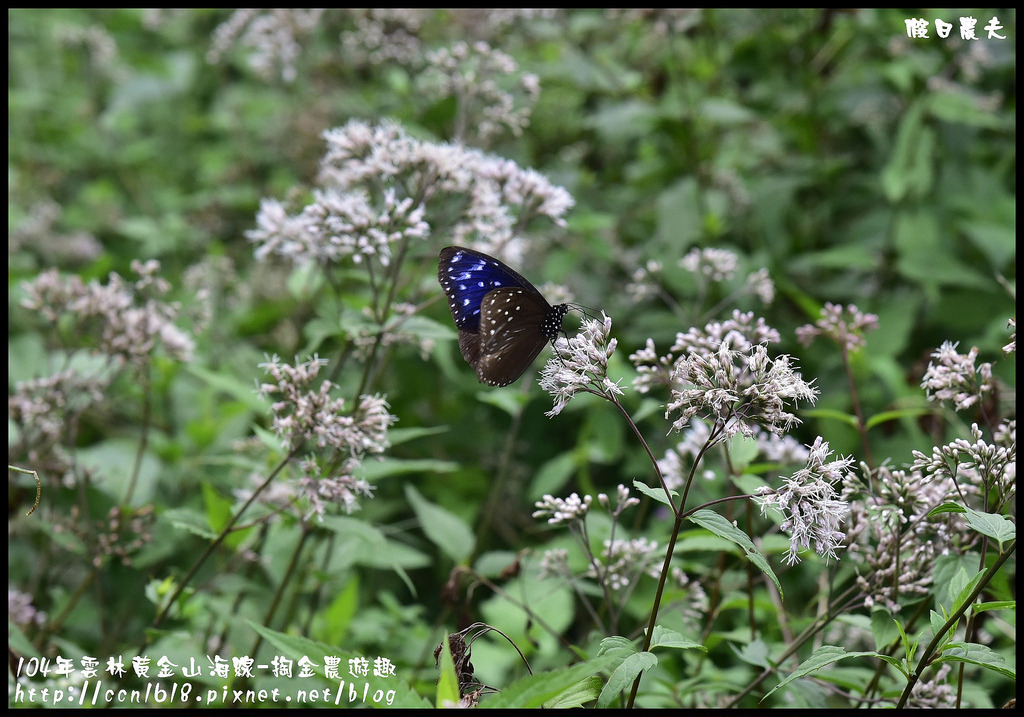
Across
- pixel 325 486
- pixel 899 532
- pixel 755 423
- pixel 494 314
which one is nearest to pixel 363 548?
pixel 325 486

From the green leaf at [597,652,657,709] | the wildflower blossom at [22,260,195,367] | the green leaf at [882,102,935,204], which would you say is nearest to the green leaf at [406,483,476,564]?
the wildflower blossom at [22,260,195,367]

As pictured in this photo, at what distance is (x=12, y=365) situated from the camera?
164 inches

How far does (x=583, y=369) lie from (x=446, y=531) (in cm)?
142

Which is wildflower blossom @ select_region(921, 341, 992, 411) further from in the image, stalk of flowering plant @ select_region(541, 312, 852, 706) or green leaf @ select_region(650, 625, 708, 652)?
green leaf @ select_region(650, 625, 708, 652)

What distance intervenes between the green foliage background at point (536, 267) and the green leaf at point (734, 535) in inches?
36.3

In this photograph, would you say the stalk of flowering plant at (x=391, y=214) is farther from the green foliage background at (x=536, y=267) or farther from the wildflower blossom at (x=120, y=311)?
the wildflower blossom at (x=120, y=311)

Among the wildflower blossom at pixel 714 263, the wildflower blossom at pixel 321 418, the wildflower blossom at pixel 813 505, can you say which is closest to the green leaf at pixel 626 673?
the wildflower blossom at pixel 813 505

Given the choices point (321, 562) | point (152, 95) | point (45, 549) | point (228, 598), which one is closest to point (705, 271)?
point (321, 562)

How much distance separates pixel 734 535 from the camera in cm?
165

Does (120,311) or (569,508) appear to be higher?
(120,311)

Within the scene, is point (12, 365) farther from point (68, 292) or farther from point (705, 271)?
point (705, 271)

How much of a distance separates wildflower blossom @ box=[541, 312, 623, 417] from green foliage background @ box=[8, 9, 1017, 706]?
1.95 feet

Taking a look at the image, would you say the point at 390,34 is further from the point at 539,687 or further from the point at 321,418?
the point at 539,687

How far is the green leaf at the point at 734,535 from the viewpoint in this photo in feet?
5.29
